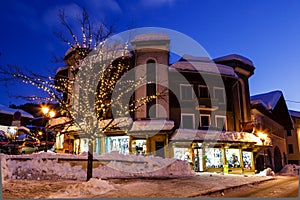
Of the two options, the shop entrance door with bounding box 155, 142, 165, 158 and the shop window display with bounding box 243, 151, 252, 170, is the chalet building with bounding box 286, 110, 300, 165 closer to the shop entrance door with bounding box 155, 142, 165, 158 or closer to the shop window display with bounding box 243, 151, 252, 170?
the shop window display with bounding box 243, 151, 252, 170

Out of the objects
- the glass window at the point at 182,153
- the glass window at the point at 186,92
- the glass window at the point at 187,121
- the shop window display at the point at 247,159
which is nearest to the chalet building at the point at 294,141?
the shop window display at the point at 247,159

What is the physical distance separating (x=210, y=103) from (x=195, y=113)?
138 cm

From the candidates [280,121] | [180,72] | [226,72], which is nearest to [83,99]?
[180,72]

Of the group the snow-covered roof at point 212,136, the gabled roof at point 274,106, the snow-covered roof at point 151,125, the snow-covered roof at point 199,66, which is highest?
the snow-covered roof at point 199,66

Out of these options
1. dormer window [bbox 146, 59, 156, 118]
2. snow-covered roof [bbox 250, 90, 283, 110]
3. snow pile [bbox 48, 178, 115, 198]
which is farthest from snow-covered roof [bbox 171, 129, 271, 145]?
snow pile [bbox 48, 178, 115, 198]

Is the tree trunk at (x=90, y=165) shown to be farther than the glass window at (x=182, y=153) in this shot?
No

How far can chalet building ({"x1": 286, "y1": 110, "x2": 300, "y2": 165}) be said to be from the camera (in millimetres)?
32156

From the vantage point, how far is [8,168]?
914 cm

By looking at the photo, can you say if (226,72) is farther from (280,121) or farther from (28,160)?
(28,160)

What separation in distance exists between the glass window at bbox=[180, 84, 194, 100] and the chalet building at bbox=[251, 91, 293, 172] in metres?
7.42

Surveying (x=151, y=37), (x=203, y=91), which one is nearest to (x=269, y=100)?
(x=203, y=91)

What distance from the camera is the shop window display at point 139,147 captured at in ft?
61.4

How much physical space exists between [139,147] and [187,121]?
4.05 meters

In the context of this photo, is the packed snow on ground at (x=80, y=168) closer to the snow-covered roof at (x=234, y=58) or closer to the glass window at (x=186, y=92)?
the glass window at (x=186, y=92)
